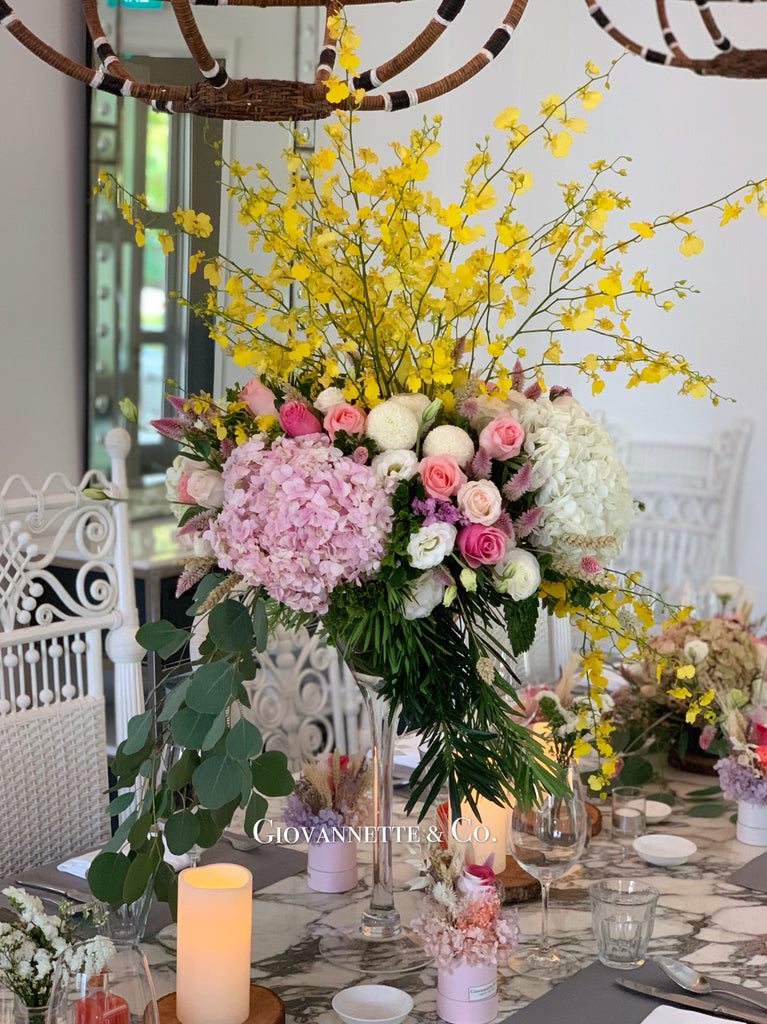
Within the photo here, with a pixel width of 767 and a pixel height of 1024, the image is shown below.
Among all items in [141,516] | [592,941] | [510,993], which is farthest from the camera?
[141,516]

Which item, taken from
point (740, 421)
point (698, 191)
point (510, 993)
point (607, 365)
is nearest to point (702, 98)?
point (698, 191)

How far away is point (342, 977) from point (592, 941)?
0.29 meters

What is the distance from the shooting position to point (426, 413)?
1.17m

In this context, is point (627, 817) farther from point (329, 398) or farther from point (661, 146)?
point (661, 146)

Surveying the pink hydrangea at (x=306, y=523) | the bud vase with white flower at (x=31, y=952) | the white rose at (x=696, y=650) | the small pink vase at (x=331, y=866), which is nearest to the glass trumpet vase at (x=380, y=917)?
the small pink vase at (x=331, y=866)

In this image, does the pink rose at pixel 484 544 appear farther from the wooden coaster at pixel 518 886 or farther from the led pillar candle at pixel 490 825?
the wooden coaster at pixel 518 886

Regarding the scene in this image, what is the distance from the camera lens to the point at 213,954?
1.15m

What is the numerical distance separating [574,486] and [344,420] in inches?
9.0

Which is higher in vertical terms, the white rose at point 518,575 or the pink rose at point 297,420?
the pink rose at point 297,420

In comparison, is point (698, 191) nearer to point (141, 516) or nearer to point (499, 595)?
point (141, 516)

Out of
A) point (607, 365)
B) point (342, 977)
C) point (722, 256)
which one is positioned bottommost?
point (342, 977)

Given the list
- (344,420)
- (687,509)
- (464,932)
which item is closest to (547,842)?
(464,932)

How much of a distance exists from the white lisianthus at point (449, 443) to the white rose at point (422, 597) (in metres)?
0.12

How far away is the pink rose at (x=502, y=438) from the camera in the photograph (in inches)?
46.5
